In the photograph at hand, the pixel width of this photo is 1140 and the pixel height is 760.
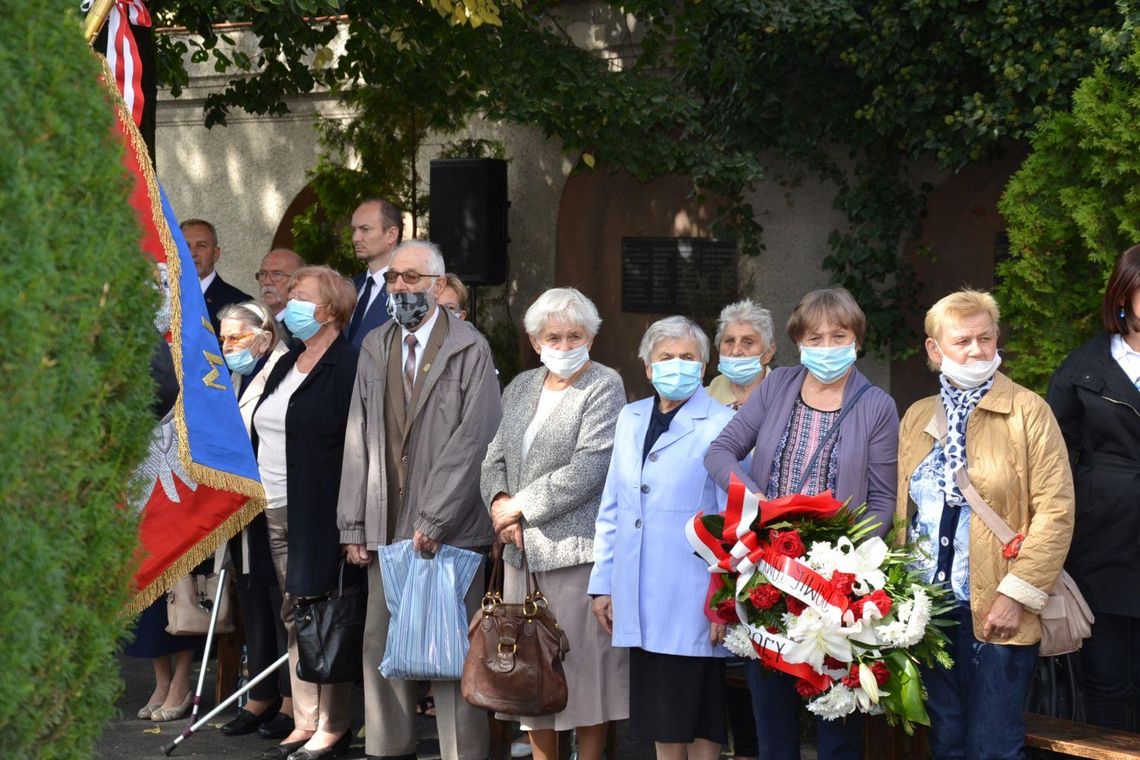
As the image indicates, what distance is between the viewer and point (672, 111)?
9391mm

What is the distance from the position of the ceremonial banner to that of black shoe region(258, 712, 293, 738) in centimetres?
174

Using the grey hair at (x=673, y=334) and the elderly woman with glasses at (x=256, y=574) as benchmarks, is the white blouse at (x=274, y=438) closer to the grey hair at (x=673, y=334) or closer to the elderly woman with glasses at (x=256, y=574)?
the elderly woman with glasses at (x=256, y=574)

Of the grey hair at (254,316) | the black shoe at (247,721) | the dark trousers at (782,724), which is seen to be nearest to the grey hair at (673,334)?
the dark trousers at (782,724)

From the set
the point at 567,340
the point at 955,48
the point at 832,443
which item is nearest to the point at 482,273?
the point at 955,48

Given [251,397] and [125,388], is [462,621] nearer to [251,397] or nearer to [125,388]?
[251,397]

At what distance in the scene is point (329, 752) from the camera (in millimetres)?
7336

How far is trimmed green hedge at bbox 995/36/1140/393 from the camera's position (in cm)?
747

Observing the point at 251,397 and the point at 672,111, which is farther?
the point at 672,111

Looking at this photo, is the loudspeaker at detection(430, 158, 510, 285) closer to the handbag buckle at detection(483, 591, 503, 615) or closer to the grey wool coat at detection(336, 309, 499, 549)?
the grey wool coat at detection(336, 309, 499, 549)

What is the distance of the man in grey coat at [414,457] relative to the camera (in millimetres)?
6676

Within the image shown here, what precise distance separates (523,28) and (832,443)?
484 cm

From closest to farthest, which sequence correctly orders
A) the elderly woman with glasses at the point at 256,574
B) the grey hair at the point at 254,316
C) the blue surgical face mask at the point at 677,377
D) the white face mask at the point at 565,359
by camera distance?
the blue surgical face mask at the point at 677,377
the white face mask at the point at 565,359
the elderly woman with glasses at the point at 256,574
the grey hair at the point at 254,316

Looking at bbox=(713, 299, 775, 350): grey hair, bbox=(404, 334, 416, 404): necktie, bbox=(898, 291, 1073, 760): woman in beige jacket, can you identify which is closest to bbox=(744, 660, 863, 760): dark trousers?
bbox=(898, 291, 1073, 760): woman in beige jacket

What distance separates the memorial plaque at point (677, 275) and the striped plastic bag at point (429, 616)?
5.38m
